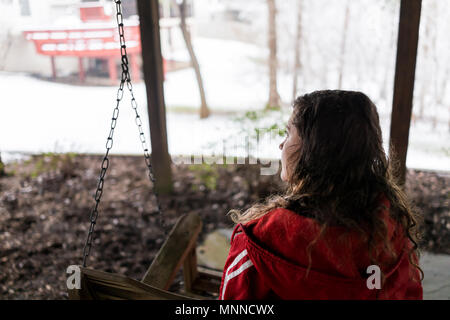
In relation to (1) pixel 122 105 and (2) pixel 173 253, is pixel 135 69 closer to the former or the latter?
(1) pixel 122 105

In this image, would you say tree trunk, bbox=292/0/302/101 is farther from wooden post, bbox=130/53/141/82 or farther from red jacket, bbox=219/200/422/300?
red jacket, bbox=219/200/422/300

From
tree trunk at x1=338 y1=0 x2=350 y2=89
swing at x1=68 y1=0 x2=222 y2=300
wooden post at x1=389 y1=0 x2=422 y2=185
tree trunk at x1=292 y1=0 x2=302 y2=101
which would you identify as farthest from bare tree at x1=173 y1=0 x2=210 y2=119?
swing at x1=68 y1=0 x2=222 y2=300

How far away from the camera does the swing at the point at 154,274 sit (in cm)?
129

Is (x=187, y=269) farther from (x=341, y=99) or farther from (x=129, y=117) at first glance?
(x=129, y=117)

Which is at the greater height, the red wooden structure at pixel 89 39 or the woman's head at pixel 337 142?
the red wooden structure at pixel 89 39

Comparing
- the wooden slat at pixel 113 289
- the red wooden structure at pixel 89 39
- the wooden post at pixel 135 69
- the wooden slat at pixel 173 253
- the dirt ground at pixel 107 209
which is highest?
the red wooden structure at pixel 89 39

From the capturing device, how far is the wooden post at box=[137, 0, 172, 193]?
11.8 feet

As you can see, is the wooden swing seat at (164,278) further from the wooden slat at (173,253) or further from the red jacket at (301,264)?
the red jacket at (301,264)

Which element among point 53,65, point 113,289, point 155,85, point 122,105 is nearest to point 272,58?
point 155,85

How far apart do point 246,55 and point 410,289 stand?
4200mm

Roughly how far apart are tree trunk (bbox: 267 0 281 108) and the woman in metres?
3.55

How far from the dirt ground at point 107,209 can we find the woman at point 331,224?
1774mm

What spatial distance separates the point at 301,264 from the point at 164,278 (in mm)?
986

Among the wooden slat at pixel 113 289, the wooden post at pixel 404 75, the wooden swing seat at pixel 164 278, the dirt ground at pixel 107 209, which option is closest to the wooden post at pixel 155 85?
the dirt ground at pixel 107 209
